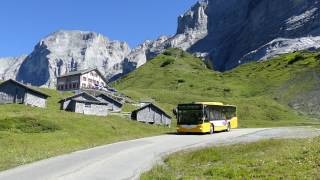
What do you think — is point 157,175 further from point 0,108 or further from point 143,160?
point 0,108

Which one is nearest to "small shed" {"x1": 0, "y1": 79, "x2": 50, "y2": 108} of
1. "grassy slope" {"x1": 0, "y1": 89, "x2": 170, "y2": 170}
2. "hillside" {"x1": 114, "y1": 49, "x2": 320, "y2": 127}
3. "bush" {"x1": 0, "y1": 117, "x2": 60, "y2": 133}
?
"grassy slope" {"x1": 0, "y1": 89, "x2": 170, "y2": 170}

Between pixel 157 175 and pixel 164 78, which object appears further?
pixel 164 78

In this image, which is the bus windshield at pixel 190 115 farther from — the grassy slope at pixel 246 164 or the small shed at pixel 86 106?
the small shed at pixel 86 106

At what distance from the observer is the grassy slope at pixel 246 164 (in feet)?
60.0

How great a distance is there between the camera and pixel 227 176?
18.7m

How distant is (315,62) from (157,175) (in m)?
152

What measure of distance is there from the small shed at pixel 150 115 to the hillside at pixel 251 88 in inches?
605

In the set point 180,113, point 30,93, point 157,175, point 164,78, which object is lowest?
point 157,175

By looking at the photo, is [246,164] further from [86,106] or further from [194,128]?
[86,106]

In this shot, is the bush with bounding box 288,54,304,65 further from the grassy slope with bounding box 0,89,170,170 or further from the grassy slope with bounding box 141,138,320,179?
the grassy slope with bounding box 141,138,320,179

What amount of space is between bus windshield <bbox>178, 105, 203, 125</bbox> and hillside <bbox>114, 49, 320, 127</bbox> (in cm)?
3968

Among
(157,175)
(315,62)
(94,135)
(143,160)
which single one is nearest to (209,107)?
(94,135)

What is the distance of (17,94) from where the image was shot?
85.7 meters

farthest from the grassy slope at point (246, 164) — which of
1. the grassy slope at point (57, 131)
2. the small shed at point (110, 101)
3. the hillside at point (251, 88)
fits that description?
the small shed at point (110, 101)
